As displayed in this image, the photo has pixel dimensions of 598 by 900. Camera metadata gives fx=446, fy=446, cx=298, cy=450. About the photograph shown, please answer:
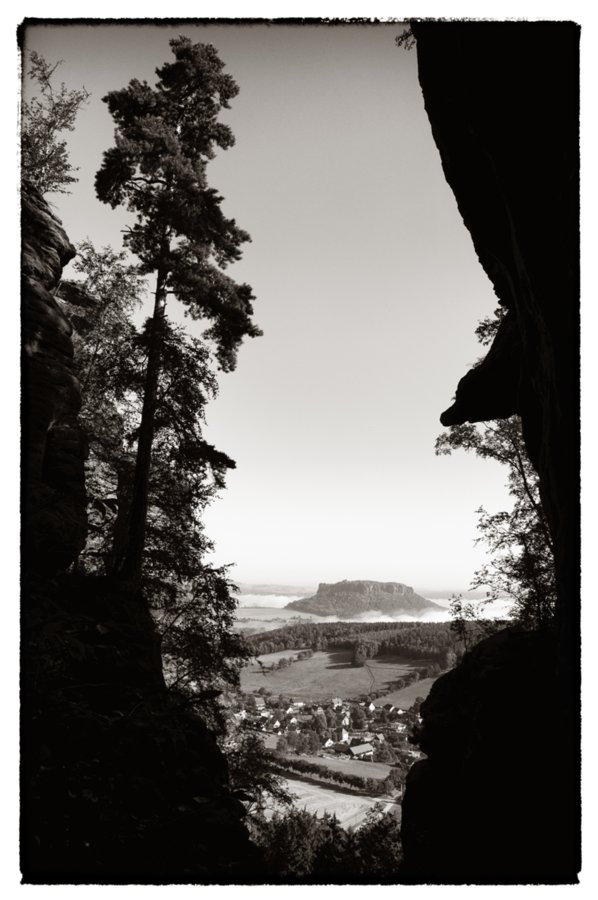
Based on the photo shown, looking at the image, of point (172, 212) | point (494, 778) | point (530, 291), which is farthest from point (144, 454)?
point (494, 778)

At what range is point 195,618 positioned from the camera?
32.2 ft

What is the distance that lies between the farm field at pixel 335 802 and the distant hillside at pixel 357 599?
22885 mm

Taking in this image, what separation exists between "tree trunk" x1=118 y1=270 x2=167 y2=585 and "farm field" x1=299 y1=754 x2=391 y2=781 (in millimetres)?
21122

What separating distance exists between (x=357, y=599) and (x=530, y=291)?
183ft

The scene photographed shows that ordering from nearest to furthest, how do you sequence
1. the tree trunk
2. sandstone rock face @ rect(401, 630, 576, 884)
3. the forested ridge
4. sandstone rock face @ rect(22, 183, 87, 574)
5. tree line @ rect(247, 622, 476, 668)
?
sandstone rock face @ rect(401, 630, 576, 884) → sandstone rock face @ rect(22, 183, 87, 574) → the tree trunk → tree line @ rect(247, 622, 476, 668) → the forested ridge

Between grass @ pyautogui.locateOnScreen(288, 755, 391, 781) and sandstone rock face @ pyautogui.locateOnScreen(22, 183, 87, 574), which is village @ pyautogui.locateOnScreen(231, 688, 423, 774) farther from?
sandstone rock face @ pyautogui.locateOnScreen(22, 183, 87, 574)

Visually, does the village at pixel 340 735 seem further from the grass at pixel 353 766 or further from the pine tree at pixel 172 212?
the pine tree at pixel 172 212

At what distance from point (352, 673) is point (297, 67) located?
4955 cm

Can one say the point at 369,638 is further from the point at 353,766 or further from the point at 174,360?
the point at 174,360

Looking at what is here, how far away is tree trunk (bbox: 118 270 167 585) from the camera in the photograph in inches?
345

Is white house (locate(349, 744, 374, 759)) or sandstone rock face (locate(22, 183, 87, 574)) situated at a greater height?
sandstone rock face (locate(22, 183, 87, 574))

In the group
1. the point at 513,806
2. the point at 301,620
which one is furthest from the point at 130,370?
the point at 301,620

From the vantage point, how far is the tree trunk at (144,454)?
8.76 m

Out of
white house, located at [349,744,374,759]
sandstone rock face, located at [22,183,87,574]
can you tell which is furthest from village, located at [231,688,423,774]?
sandstone rock face, located at [22,183,87,574]
